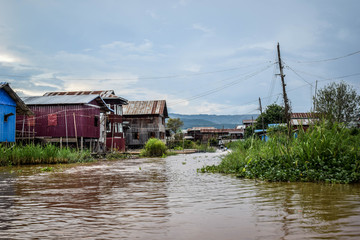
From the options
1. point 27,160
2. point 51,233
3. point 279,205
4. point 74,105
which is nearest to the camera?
point 51,233

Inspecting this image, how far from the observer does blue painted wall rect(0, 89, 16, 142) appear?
22469mm

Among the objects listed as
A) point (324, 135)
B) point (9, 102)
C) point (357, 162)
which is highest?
point (9, 102)

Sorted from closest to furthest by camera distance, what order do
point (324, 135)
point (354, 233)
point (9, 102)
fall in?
point (354, 233) < point (324, 135) < point (9, 102)

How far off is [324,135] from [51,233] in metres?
6.92

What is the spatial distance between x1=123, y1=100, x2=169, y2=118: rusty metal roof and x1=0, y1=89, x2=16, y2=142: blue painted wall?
21.8 metres

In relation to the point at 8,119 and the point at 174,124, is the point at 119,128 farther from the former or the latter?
the point at 174,124

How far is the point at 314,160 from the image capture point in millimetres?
8289

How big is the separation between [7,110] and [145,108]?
23.7 m

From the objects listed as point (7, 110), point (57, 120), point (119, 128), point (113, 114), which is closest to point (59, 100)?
point (57, 120)

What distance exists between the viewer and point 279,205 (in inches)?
194

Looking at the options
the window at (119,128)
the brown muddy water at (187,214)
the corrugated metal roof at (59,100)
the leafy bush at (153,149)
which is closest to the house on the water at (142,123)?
the window at (119,128)

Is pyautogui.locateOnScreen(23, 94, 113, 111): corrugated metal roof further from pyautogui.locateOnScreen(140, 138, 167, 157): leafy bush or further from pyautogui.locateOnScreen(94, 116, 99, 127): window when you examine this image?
pyautogui.locateOnScreen(140, 138, 167, 157): leafy bush

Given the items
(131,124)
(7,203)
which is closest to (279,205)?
(7,203)

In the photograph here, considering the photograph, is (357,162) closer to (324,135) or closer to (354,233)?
(324,135)
